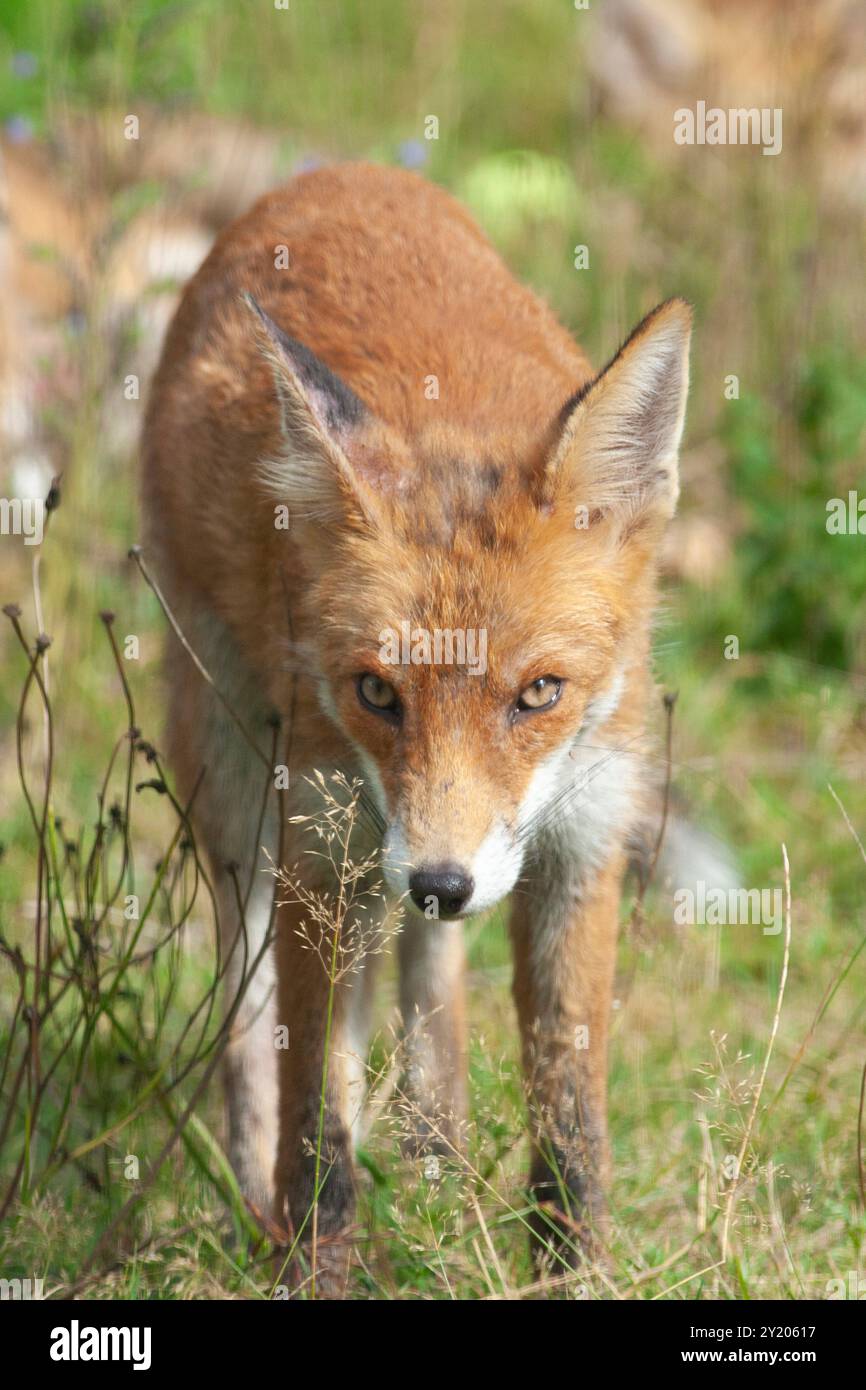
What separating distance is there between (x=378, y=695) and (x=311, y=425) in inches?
27.4

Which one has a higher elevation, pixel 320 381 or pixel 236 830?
pixel 320 381

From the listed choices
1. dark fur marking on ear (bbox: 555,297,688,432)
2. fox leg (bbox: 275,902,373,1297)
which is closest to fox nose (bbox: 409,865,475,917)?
fox leg (bbox: 275,902,373,1297)

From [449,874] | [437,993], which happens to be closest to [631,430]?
[449,874]

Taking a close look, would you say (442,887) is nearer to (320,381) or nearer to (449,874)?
(449,874)

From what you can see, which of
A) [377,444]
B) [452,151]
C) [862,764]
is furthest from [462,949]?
[452,151]

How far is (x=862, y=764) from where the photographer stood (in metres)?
6.94

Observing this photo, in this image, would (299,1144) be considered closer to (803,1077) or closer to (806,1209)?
(806,1209)

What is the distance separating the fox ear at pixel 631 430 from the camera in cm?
385

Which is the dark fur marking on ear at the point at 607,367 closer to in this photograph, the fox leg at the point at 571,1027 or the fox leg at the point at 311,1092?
the fox leg at the point at 571,1027

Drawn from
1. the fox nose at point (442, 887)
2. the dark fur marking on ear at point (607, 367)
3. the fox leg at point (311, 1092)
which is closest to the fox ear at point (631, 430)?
the dark fur marking on ear at point (607, 367)

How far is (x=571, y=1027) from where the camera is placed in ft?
14.1

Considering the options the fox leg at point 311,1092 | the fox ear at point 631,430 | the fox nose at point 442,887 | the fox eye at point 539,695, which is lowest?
the fox leg at point 311,1092

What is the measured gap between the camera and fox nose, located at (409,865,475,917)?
11.3 ft

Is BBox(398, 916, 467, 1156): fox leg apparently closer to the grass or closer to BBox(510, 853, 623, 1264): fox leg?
the grass
